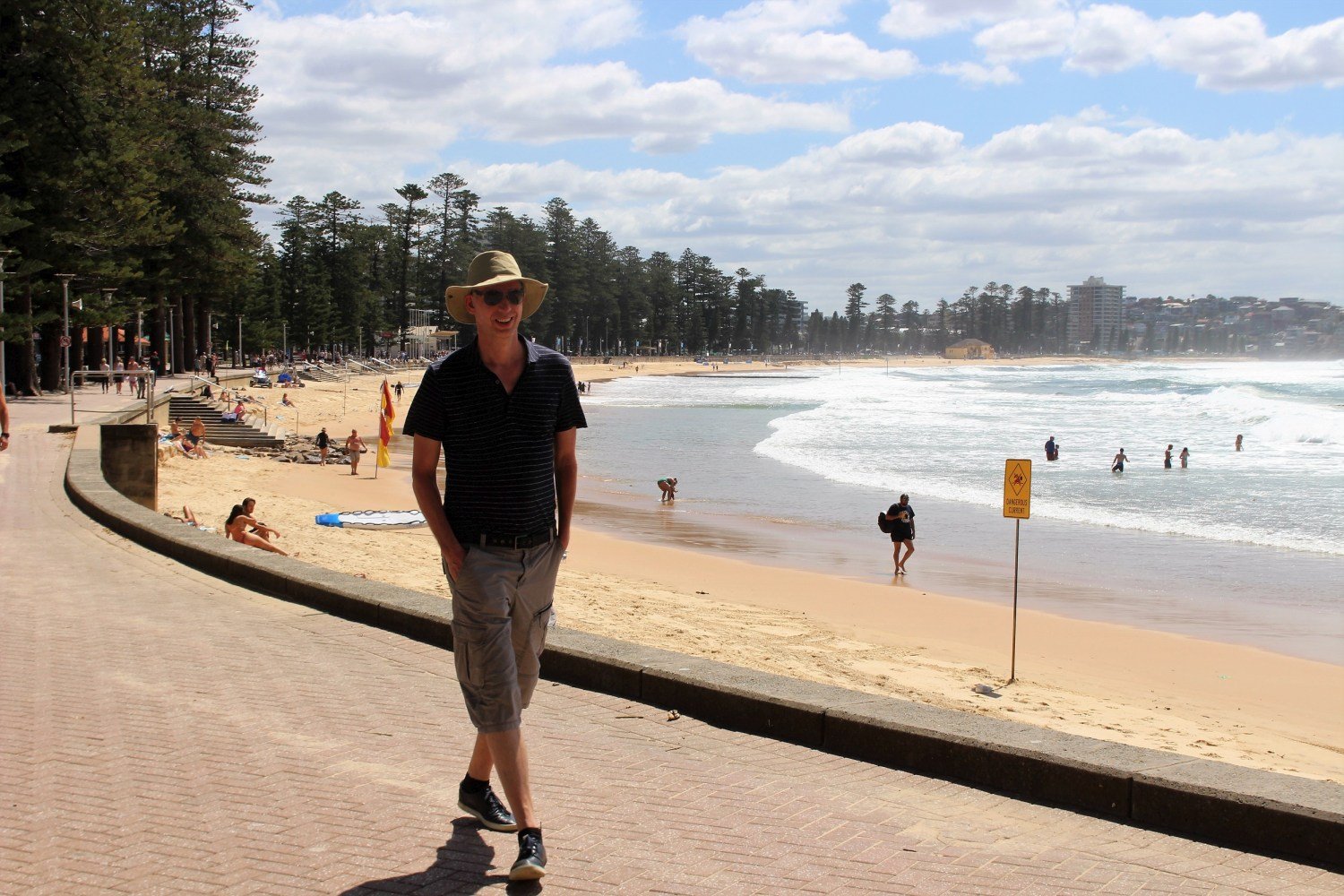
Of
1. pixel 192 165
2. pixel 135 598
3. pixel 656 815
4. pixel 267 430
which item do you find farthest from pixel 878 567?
pixel 192 165

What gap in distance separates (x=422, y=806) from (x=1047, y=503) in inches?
948

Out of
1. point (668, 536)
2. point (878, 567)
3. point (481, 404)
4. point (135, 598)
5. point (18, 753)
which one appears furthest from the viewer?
point (668, 536)

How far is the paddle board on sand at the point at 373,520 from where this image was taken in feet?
62.5

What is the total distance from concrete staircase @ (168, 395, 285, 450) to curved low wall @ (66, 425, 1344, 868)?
93.7 feet

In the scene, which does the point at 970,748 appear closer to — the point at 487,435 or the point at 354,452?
the point at 487,435

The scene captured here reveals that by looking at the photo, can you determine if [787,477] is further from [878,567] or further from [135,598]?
[135,598]

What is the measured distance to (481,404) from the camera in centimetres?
363

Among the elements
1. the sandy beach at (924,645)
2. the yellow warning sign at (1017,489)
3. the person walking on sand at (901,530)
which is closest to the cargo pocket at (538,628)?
the sandy beach at (924,645)

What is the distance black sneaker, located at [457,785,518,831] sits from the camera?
380 centimetres

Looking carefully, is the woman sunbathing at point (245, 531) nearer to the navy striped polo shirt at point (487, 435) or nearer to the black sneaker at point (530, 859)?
the navy striped polo shirt at point (487, 435)

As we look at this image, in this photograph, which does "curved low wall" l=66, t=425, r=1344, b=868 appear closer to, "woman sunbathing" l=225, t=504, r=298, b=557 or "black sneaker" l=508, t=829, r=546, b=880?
"black sneaker" l=508, t=829, r=546, b=880

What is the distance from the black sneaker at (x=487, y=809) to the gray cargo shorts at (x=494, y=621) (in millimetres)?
302

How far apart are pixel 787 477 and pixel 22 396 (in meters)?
21.2

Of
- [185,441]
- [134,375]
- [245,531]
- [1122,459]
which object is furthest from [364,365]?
[245,531]
